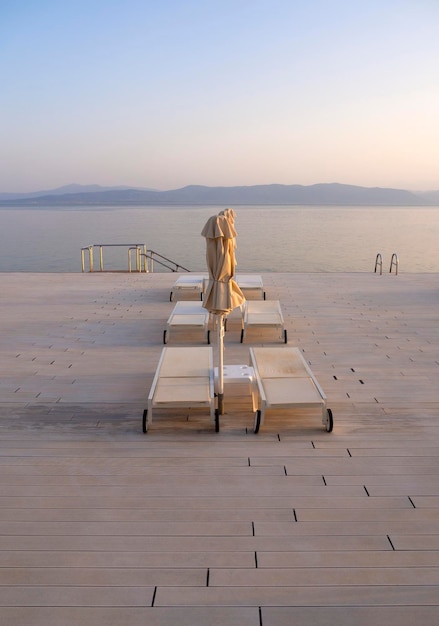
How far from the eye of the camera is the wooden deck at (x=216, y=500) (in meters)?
2.19

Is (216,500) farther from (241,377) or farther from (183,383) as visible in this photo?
(241,377)

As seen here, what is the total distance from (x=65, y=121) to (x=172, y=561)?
175 ft

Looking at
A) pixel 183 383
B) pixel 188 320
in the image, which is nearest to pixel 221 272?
pixel 183 383

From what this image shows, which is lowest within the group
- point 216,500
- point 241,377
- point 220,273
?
point 216,500

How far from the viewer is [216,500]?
292cm

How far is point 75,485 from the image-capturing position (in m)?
3.10

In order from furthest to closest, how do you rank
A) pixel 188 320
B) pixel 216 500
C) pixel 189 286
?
pixel 189 286 < pixel 188 320 < pixel 216 500

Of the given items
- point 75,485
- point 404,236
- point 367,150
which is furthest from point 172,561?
point 367,150

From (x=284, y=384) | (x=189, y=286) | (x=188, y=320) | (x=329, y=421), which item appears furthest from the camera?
(x=189, y=286)

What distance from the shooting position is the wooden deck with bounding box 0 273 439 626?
2186mm

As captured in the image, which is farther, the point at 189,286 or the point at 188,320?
the point at 189,286

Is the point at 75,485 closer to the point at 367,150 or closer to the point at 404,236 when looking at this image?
the point at 404,236

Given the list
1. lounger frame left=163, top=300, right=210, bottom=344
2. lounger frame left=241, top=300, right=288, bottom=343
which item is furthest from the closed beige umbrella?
lounger frame left=241, top=300, right=288, bottom=343

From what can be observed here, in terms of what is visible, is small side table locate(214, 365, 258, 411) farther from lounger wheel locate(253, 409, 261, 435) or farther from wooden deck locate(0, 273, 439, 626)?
lounger wheel locate(253, 409, 261, 435)
